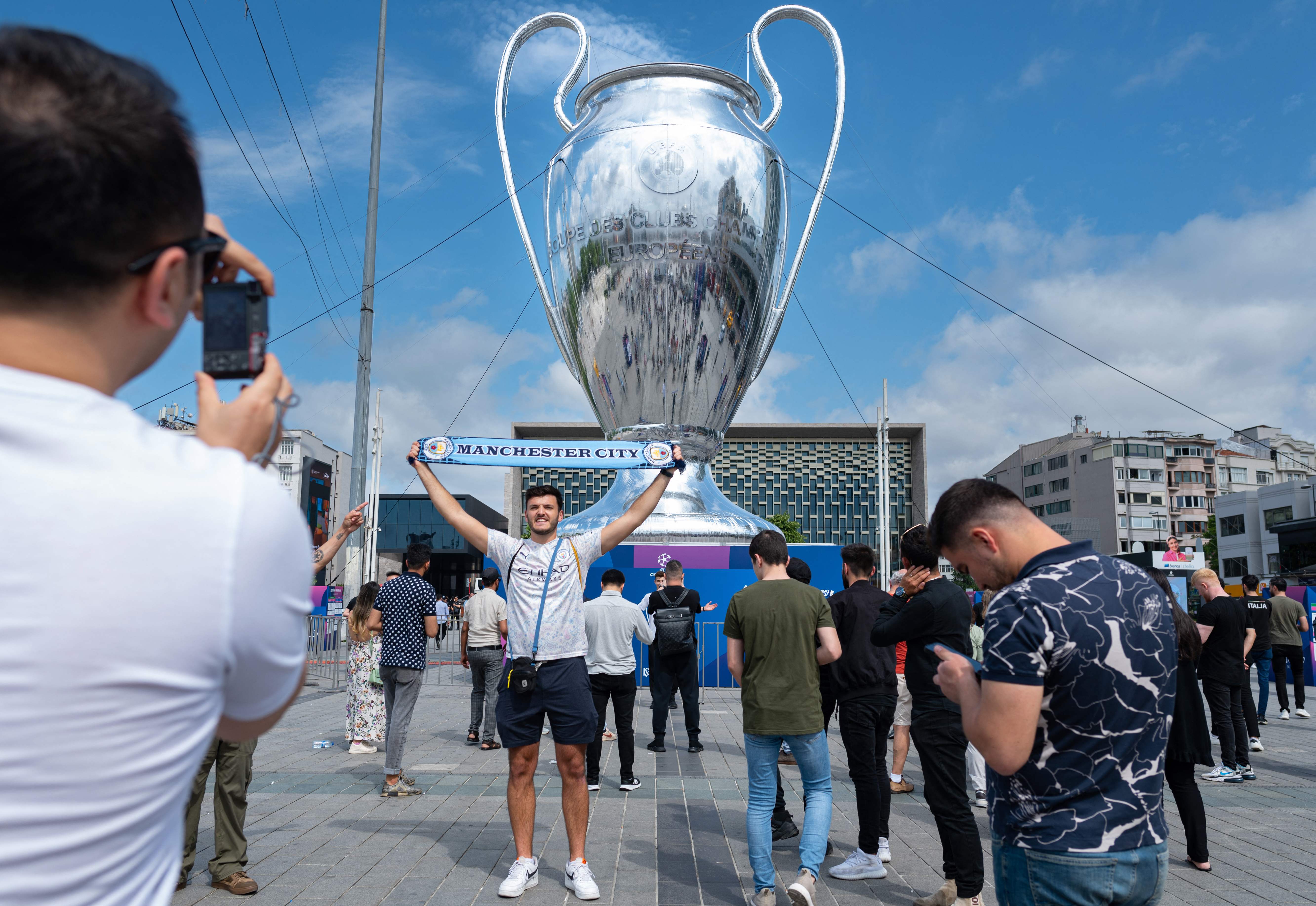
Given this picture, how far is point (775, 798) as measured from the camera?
4254 mm

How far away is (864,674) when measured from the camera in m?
4.96

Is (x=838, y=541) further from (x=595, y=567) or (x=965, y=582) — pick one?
(x=595, y=567)

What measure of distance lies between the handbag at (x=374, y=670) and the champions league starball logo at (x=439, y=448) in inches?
150

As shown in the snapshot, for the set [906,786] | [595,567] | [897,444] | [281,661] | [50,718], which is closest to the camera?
[50,718]

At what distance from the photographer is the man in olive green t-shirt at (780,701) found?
421 centimetres

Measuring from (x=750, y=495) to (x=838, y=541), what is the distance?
21.5ft

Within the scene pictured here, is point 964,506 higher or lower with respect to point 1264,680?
higher

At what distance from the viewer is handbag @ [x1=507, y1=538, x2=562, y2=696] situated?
4.43 meters

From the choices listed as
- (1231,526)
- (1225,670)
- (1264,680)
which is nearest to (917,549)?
(1225,670)

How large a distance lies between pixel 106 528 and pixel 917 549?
13.7ft

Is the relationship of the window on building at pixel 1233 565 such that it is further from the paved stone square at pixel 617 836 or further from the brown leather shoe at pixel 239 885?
A: the brown leather shoe at pixel 239 885

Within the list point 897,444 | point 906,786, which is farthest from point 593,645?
point 897,444

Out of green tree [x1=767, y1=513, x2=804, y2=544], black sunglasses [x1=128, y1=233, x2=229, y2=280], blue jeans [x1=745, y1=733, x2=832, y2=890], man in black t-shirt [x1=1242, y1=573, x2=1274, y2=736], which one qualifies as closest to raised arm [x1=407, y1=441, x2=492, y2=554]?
blue jeans [x1=745, y1=733, x2=832, y2=890]

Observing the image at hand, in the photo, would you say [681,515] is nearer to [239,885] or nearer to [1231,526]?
[239,885]
